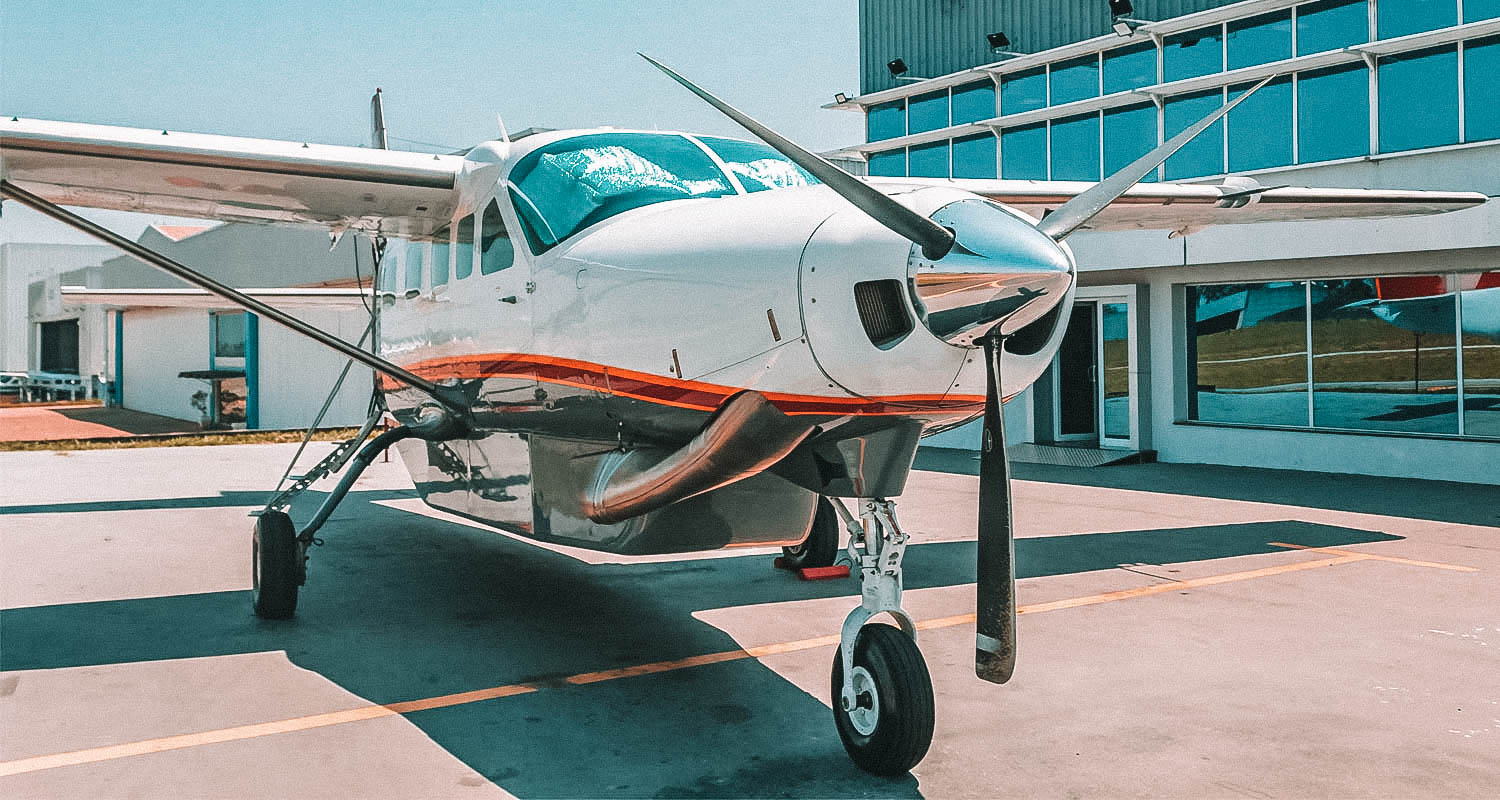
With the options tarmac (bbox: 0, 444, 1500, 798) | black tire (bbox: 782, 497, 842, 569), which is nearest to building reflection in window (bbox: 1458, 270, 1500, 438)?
tarmac (bbox: 0, 444, 1500, 798)

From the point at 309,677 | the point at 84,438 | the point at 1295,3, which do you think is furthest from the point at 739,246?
the point at 84,438

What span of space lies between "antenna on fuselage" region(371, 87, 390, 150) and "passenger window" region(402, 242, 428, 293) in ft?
12.1

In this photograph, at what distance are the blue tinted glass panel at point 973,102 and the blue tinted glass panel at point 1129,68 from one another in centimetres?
214

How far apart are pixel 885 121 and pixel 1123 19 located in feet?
17.1

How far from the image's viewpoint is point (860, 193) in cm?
354

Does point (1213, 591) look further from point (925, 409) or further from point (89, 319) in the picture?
point (89, 319)

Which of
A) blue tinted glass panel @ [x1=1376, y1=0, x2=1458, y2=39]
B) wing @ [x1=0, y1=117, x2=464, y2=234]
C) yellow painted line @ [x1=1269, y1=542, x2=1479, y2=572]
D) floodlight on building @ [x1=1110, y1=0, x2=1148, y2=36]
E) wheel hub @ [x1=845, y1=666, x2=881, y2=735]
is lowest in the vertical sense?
yellow painted line @ [x1=1269, y1=542, x2=1479, y2=572]

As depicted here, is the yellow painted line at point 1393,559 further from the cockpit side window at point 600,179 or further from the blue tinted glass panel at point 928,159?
the blue tinted glass panel at point 928,159

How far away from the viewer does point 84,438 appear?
21.9 m

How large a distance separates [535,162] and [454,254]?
3.97 ft

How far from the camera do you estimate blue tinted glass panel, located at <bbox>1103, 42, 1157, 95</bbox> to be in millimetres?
16844

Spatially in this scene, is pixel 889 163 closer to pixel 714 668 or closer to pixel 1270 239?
pixel 1270 239

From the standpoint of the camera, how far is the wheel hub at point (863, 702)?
4.08 m

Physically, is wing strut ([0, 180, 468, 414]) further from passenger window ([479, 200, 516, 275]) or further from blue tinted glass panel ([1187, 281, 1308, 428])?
blue tinted glass panel ([1187, 281, 1308, 428])
